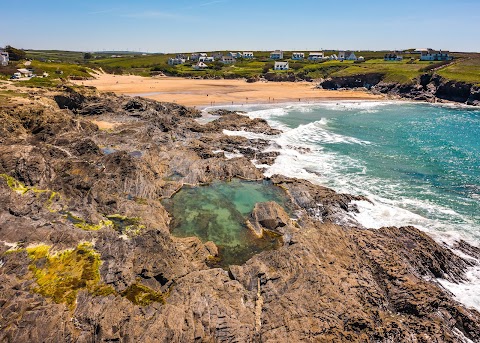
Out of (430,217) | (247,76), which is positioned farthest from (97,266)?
(247,76)

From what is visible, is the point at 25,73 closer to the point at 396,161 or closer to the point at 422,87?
the point at 396,161

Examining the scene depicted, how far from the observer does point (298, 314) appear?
45.1 feet

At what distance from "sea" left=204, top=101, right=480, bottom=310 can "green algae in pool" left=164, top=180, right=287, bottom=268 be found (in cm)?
642

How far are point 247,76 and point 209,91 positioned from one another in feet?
132

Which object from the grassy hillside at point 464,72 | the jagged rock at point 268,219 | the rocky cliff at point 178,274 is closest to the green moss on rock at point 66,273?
the rocky cliff at point 178,274

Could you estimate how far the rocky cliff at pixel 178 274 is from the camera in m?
12.4

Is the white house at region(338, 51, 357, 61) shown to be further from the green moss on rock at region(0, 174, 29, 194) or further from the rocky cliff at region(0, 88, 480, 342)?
the green moss on rock at region(0, 174, 29, 194)

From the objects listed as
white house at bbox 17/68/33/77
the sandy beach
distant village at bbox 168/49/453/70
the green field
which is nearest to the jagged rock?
the sandy beach

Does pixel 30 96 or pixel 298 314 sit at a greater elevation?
pixel 30 96

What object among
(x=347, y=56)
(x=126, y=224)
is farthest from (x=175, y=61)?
(x=126, y=224)

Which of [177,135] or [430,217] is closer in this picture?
[430,217]

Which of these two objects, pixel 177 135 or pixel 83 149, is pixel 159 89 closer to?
pixel 177 135

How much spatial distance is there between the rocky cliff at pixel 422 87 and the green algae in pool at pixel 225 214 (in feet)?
289

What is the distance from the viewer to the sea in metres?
25.8
